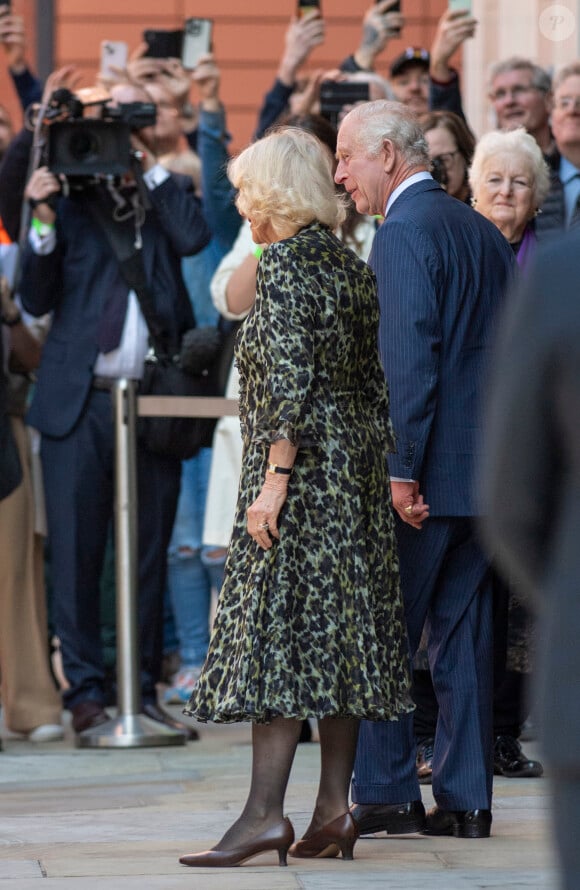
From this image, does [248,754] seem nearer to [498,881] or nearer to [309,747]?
[309,747]

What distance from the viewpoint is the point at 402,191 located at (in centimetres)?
436

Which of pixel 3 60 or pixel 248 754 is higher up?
pixel 3 60

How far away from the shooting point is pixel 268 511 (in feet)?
12.6

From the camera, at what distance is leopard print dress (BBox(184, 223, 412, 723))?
12.5 feet

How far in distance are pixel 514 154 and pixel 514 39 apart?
7264mm

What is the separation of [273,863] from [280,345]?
45.8 inches

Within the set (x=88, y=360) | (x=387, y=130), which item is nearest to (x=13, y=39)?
(x=88, y=360)

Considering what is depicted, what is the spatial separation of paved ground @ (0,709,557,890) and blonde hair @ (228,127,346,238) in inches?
55.0

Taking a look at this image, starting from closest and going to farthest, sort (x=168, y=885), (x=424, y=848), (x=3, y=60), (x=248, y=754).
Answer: (x=168, y=885) → (x=424, y=848) → (x=248, y=754) → (x=3, y=60)

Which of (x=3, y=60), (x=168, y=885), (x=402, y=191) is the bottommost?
(x=168, y=885)

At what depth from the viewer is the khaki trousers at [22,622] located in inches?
245

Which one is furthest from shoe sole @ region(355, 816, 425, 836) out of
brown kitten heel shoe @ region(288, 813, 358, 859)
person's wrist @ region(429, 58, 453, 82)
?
person's wrist @ region(429, 58, 453, 82)

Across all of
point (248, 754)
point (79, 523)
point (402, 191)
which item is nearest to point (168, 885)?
point (402, 191)

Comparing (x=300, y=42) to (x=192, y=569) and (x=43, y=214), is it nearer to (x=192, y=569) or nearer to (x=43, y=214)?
(x=43, y=214)
